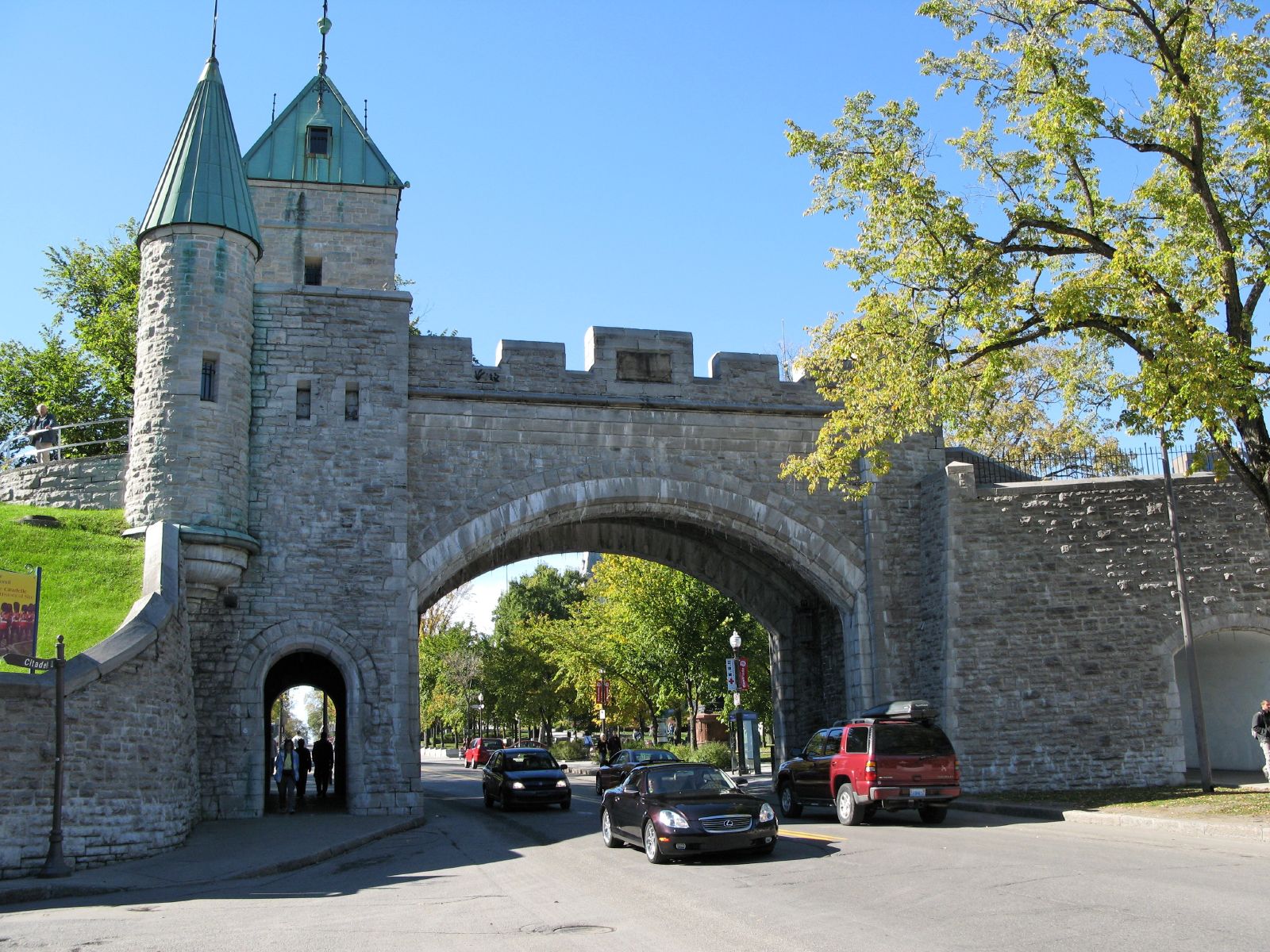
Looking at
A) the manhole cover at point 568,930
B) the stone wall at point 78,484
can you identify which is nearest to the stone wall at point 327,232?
the stone wall at point 78,484

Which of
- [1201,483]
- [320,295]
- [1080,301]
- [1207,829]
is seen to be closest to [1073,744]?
[1201,483]

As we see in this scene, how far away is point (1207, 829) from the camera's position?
1321cm

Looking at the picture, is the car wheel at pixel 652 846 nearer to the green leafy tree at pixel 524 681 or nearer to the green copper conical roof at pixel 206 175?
the green copper conical roof at pixel 206 175

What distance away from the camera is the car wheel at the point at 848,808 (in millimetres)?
15555

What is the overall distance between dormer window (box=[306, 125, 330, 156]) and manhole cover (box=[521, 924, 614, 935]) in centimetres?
2713

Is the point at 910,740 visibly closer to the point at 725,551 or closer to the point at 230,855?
the point at 230,855

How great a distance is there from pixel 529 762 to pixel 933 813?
10.4m

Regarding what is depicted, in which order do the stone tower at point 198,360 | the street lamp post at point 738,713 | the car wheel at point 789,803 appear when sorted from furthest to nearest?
the street lamp post at point 738,713 < the stone tower at point 198,360 < the car wheel at point 789,803

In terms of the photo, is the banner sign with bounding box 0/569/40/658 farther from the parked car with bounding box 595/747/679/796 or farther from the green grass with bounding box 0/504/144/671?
the parked car with bounding box 595/747/679/796

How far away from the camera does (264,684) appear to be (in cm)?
1917

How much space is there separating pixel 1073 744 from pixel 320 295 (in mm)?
16419

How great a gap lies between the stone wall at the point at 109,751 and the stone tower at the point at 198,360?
7.35ft

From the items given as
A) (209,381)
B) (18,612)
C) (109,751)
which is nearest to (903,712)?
(109,751)

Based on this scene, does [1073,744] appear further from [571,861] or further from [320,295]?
[320,295]
